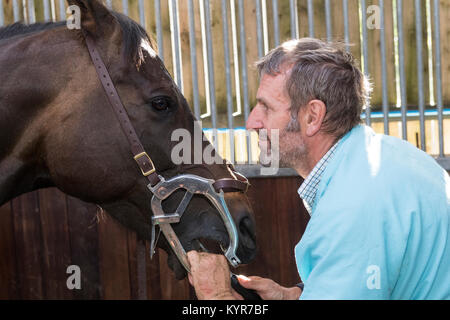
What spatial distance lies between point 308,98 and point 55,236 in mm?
2472

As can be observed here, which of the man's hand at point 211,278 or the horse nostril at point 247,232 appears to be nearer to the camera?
the man's hand at point 211,278

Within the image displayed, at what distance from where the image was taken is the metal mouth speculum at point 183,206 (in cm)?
193

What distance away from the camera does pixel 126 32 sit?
6.43 feet

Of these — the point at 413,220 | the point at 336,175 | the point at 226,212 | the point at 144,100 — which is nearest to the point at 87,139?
the point at 144,100

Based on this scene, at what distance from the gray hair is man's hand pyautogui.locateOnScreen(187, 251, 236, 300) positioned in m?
0.42

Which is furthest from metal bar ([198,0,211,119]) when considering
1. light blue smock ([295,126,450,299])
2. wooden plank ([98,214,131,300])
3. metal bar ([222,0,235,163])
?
light blue smock ([295,126,450,299])

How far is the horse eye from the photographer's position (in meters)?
1.96

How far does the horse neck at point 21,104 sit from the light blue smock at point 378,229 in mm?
971

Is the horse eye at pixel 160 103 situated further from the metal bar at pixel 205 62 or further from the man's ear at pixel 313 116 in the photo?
the metal bar at pixel 205 62

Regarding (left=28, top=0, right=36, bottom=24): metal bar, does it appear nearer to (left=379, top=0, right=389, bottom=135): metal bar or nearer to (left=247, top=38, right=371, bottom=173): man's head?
(left=379, top=0, right=389, bottom=135): metal bar

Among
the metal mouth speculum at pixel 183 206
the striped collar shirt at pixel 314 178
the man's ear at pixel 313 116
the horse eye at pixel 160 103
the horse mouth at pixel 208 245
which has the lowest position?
the horse mouth at pixel 208 245

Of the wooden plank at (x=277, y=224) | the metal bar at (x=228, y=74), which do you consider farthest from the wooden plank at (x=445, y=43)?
the metal bar at (x=228, y=74)

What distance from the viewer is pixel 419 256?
4.39ft
